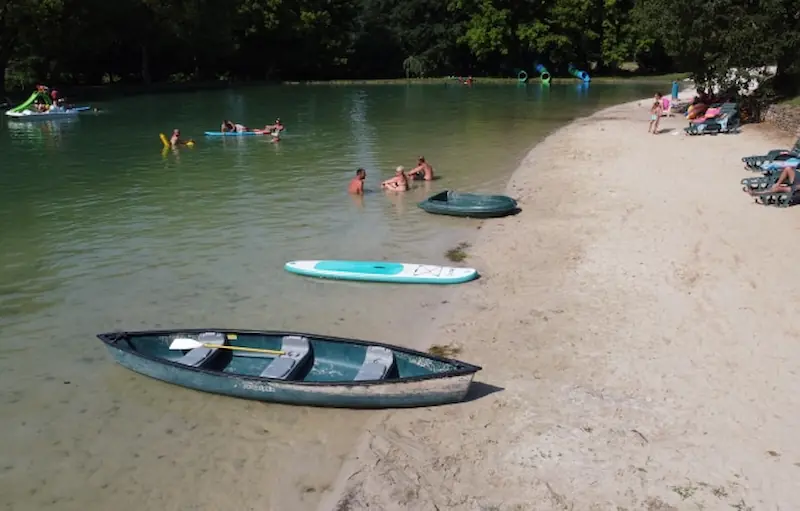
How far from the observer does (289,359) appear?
9.30 meters

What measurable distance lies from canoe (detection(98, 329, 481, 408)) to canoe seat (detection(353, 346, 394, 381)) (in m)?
0.01

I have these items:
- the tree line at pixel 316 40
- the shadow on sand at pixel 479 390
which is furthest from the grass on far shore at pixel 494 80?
the shadow on sand at pixel 479 390

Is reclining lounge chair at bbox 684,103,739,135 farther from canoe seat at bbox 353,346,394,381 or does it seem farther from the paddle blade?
the paddle blade

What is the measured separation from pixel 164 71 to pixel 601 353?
226 feet

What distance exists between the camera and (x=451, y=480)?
24.1 feet

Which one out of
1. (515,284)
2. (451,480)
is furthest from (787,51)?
(451,480)

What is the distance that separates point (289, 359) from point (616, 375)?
4.33 meters

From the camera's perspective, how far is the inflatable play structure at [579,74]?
67688 mm

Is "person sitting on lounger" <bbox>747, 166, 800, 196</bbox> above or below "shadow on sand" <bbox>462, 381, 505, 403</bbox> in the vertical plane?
above

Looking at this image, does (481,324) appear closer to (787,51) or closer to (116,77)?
(787,51)

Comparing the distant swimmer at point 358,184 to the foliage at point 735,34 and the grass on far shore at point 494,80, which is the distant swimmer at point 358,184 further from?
the grass on far shore at point 494,80

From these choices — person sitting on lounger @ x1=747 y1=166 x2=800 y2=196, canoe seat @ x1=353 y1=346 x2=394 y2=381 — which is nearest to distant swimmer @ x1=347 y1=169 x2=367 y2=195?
person sitting on lounger @ x1=747 y1=166 x2=800 y2=196

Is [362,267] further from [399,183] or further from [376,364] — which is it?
[399,183]

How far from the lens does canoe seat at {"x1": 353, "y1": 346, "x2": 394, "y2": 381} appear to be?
28.8 ft
